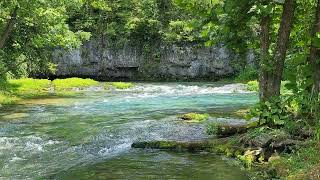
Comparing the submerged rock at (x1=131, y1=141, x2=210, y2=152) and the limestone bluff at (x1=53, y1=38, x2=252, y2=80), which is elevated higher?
the limestone bluff at (x1=53, y1=38, x2=252, y2=80)

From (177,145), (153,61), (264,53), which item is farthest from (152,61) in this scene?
(264,53)

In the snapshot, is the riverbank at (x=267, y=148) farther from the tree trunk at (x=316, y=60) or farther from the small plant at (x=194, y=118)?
the small plant at (x=194, y=118)

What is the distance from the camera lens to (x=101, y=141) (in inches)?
545

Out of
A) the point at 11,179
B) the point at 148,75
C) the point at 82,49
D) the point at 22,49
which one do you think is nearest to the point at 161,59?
the point at 148,75

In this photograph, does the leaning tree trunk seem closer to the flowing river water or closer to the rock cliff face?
the flowing river water

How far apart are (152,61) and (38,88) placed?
1802 centimetres

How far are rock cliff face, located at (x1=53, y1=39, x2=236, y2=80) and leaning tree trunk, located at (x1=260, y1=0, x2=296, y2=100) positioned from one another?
130ft

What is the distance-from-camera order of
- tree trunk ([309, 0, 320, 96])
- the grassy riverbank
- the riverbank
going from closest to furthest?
the riverbank → tree trunk ([309, 0, 320, 96]) → the grassy riverbank

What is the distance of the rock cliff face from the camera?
2003 inches

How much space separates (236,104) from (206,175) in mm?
15765

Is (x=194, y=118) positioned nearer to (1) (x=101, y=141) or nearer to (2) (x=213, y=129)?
(2) (x=213, y=129)

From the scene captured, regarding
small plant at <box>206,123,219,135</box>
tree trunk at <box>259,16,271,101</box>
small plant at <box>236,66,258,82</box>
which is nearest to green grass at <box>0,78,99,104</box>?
small plant at <box>236,66,258,82</box>

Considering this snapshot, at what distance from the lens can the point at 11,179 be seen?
30.8 ft

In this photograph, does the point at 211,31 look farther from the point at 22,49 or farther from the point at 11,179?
the point at 22,49
